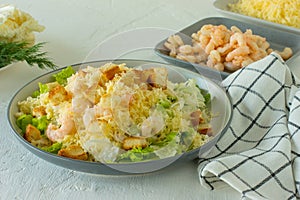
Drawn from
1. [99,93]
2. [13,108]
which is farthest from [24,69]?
[99,93]

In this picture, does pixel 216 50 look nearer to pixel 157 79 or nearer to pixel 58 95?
pixel 157 79

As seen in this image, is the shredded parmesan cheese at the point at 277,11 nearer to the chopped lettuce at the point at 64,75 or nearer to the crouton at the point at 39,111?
the chopped lettuce at the point at 64,75

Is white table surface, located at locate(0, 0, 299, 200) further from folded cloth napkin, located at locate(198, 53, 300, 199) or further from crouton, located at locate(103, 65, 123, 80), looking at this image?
crouton, located at locate(103, 65, 123, 80)

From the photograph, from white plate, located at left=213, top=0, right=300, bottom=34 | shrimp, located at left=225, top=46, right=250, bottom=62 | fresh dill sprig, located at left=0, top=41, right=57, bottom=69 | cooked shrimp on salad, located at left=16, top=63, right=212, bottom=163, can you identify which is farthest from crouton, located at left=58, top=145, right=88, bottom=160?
white plate, located at left=213, top=0, right=300, bottom=34

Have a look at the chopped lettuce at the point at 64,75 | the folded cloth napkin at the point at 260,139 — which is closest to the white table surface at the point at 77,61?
the folded cloth napkin at the point at 260,139

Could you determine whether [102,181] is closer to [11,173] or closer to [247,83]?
[11,173]

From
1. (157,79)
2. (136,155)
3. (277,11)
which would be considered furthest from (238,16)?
(136,155)
